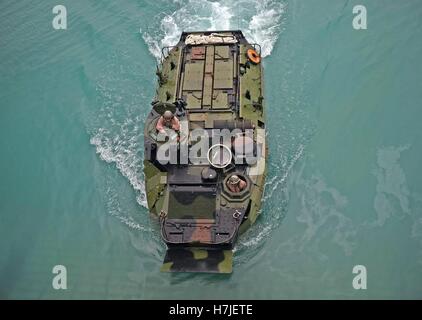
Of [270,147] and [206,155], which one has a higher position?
[270,147]

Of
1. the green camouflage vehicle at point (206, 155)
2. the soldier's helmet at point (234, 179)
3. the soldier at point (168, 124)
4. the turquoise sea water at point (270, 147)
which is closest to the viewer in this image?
the green camouflage vehicle at point (206, 155)

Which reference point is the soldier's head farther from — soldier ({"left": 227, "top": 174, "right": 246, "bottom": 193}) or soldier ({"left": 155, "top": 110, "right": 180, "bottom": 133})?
soldier ({"left": 227, "top": 174, "right": 246, "bottom": 193})

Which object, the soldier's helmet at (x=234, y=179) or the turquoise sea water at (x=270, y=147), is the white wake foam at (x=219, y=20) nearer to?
the turquoise sea water at (x=270, y=147)

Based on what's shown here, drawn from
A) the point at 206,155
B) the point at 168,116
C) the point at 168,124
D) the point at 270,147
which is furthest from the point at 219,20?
the point at 206,155

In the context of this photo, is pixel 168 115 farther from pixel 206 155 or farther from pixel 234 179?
A: pixel 234 179

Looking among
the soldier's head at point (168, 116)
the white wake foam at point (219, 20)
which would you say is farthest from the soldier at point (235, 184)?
the white wake foam at point (219, 20)

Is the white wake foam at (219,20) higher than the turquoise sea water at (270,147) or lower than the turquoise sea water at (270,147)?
higher

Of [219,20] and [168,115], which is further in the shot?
[219,20]
